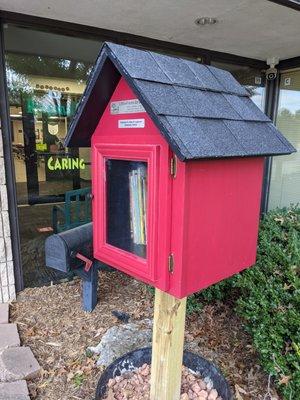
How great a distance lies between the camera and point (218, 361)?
230 centimetres

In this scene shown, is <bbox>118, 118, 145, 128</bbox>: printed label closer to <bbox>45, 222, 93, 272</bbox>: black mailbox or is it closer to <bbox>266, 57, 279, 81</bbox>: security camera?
<bbox>45, 222, 93, 272</bbox>: black mailbox

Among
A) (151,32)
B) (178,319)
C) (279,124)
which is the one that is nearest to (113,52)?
(178,319)

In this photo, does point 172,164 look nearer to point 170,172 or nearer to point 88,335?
point 170,172

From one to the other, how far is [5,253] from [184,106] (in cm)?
256

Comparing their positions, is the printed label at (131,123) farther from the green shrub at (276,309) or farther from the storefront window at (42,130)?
the storefront window at (42,130)

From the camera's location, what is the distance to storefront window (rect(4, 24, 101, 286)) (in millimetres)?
3068

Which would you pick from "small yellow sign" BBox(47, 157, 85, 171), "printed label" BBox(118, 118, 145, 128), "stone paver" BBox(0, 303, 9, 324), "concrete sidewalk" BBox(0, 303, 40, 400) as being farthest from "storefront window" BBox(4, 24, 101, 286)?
"printed label" BBox(118, 118, 145, 128)

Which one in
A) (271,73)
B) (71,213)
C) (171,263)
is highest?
(271,73)

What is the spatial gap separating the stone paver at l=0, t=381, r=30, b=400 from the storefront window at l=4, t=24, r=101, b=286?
1.36 metres

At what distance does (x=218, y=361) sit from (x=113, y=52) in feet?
7.04

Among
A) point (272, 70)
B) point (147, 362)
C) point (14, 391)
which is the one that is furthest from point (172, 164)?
point (272, 70)

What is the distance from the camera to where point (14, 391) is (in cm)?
201

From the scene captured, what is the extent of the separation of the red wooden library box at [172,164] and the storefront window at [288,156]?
3.64 m

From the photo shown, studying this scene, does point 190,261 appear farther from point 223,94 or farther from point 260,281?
point 260,281
